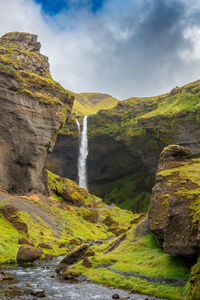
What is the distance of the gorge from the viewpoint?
63.6 feet

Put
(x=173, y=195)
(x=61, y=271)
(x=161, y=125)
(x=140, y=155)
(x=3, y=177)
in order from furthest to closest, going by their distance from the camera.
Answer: (x=140, y=155) < (x=161, y=125) < (x=3, y=177) < (x=61, y=271) < (x=173, y=195)

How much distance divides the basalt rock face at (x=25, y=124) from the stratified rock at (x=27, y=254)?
32.8 m

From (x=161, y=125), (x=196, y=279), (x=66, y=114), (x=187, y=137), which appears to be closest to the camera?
(x=196, y=279)

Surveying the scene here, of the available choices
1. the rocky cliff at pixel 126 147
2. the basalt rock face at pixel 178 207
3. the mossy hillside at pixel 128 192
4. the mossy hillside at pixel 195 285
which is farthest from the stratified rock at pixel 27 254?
the mossy hillside at pixel 128 192

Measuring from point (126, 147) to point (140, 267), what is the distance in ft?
274

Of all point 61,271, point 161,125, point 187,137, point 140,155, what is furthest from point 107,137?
point 61,271

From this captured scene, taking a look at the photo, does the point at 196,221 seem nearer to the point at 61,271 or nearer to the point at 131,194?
the point at 61,271

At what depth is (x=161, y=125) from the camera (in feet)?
306

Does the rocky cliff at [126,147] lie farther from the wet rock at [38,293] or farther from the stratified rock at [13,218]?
the wet rock at [38,293]

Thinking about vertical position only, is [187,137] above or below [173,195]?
above

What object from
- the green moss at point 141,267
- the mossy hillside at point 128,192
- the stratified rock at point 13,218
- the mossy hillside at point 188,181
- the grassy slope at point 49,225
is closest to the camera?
the green moss at point 141,267

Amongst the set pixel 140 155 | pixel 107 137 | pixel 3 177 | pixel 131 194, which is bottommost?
pixel 131 194

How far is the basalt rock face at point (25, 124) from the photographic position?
6150cm

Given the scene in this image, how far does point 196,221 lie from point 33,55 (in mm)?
85062
